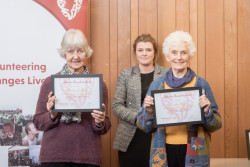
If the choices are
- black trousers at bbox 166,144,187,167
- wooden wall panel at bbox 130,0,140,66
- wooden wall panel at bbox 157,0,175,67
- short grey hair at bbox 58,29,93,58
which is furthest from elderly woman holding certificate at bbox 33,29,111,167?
wooden wall panel at bbox 157,0,175,67

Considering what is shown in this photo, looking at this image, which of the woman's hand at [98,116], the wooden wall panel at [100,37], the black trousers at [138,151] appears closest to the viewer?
the woman's hand at [98,116]

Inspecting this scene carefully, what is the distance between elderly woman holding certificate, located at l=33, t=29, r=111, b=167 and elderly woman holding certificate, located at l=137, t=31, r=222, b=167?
29 centimetres

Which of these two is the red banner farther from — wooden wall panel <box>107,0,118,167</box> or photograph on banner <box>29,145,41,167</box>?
photograph on banner <box>29,145,41,167</box>

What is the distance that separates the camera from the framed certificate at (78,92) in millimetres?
1991

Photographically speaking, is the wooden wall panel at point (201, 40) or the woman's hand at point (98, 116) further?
the wooden wall panel at point (201, 40)

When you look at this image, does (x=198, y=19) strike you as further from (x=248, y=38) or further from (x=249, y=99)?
(x=249, y=99)

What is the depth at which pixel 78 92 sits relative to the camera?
203 cm

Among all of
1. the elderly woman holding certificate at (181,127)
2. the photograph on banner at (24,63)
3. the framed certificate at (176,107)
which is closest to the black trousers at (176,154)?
the elderly woman holding certificate at (181,127)

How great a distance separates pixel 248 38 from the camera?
3.29 m

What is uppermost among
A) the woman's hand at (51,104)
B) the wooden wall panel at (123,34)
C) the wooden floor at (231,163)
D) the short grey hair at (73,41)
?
the wooden wall panel at (123,34)

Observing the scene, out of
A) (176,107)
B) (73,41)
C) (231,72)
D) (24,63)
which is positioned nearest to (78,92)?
(73,41)

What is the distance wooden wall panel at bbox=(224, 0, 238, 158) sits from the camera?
3.29 metres

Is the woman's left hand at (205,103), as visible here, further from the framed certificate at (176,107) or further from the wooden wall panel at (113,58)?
the wooden wall panel at (113,58)

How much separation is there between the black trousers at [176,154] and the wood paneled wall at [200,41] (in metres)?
1.38
